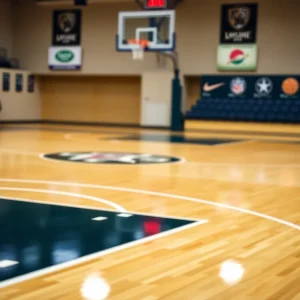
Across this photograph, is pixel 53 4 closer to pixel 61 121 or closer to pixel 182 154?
pixel 61 121

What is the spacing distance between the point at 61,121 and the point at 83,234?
2654cm

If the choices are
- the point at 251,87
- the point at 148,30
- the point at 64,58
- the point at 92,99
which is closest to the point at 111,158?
the point at 148,30

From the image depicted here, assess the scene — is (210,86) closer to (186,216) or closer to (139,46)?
(139,46)

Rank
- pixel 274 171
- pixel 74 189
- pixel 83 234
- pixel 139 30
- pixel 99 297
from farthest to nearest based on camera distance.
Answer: pixel 139 30
pixel 274 171
pixel 74 189
pixel 83 234
pixel 99 297

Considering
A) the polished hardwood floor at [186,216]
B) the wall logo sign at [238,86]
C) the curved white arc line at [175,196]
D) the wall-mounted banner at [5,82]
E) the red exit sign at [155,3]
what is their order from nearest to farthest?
1. the polished hardwood floor at [186,216]
2. the curved white arc line at [175,196]
3. the red exit sign at [155,3]
4. the wall logo sign at [238,86]
5. the wall-mounted banner at [5,82]

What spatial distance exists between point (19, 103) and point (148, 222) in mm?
25234

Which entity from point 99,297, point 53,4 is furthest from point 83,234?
point 53,4

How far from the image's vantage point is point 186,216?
692cm

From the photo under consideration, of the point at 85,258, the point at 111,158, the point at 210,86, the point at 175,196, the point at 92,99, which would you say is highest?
the point at 210,86

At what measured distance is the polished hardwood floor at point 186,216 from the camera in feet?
13.7

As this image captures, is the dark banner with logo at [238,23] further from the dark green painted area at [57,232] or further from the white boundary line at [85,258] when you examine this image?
the white boundary line at [85,258]

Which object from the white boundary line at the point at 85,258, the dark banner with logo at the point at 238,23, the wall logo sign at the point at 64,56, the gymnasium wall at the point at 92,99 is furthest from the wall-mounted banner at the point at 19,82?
the white boundary line at the point at 85,258

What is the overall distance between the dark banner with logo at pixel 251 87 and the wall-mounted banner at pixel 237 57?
0.44 m

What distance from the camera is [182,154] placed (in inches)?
587
